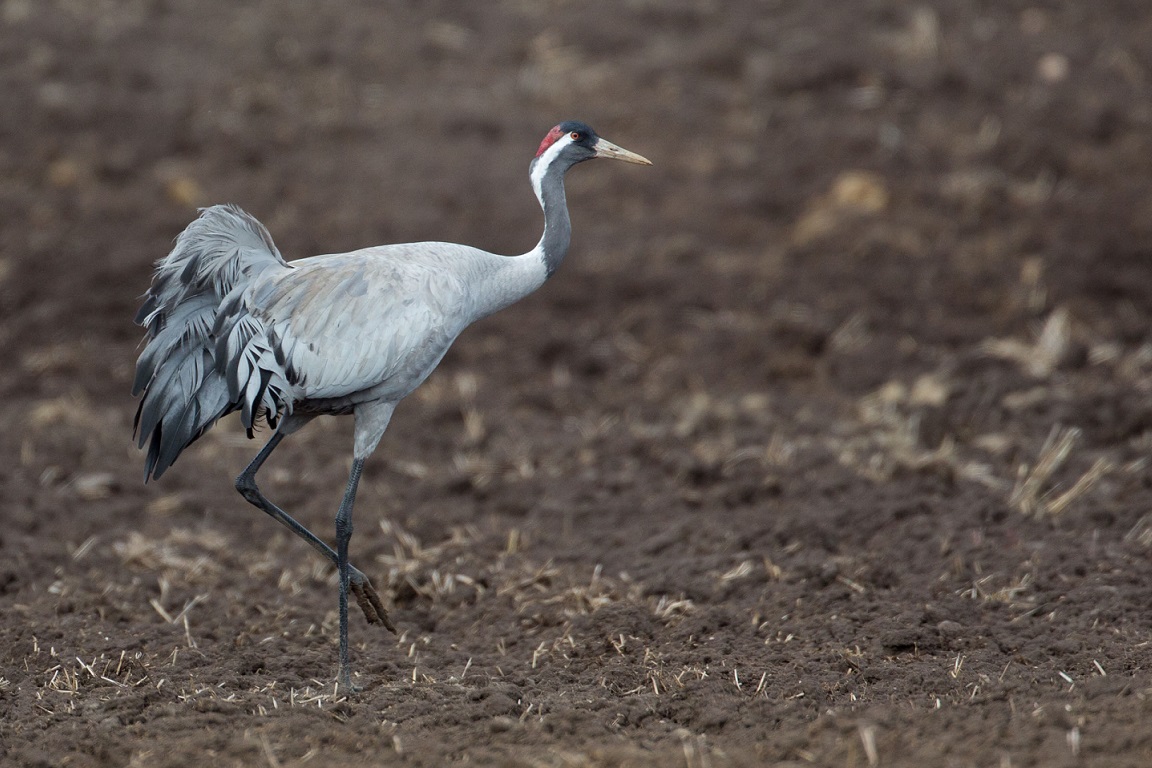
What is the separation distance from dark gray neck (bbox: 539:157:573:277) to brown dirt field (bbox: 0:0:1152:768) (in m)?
1.47

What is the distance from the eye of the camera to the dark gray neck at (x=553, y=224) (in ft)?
18.6

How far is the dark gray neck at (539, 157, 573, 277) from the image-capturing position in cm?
568

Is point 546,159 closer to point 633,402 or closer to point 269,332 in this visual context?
point 269,332

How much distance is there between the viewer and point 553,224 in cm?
568

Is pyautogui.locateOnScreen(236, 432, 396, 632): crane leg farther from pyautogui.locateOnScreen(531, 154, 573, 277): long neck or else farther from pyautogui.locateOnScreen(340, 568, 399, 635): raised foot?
pyautogui.locateOnScreen(531, 154, 573, 277): long neck

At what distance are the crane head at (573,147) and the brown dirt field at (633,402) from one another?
191cm

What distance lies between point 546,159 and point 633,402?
3.26 m

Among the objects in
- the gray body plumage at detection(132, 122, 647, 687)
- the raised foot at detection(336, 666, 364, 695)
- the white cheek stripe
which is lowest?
the raised foot at detection(336, 666, 364, 695)

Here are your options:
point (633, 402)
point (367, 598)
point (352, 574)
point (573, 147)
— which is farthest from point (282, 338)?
point (633, 402)

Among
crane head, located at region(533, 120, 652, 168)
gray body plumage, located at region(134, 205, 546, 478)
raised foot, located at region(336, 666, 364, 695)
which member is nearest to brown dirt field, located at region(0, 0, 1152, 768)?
raised foot, located at region(336, 666, 364, 695)

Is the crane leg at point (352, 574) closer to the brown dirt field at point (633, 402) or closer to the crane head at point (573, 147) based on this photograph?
the brown dirt field at point (633, 402)

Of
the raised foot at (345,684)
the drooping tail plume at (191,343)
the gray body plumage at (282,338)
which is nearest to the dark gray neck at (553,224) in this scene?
the gray body plumage at (282,338)

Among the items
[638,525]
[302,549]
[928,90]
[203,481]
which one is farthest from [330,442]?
[928,90]

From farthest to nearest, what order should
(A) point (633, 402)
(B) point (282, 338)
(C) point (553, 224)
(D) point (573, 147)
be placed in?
(A) point (633, 402), (D) point (573, 147), (C) point (553, 224), (B) point (282, 338)
